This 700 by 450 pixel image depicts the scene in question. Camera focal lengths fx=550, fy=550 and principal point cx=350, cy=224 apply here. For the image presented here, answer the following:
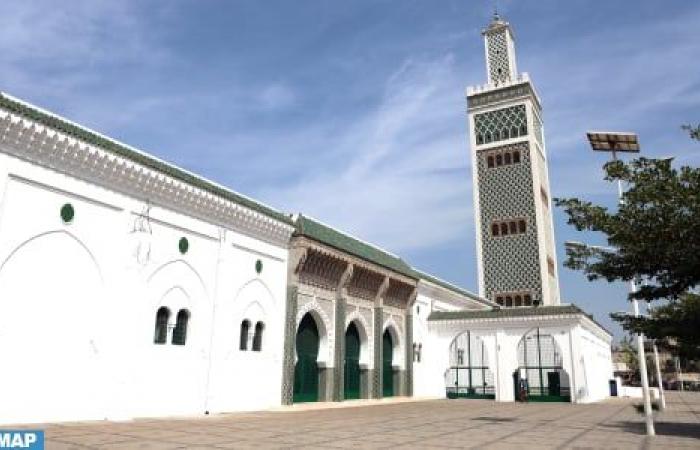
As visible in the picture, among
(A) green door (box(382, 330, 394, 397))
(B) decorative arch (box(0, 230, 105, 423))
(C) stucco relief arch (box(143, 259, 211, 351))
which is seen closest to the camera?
(B) decorative arch (box(0, 230, 105, 423))

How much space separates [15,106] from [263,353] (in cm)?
933

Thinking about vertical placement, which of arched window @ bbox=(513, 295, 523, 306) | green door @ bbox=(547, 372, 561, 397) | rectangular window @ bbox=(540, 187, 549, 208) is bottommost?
green door @ bbox=(547, 372, 561, 397)

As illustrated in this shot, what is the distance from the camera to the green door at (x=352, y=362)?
20625 mm

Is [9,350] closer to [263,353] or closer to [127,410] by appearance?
[127,410]

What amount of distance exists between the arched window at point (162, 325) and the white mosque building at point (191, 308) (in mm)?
26

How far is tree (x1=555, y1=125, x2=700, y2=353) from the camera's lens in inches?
394

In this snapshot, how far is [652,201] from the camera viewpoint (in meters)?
10.4

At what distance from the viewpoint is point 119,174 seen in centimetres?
1200

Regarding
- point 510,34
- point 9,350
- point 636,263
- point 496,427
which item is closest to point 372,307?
point 496,427

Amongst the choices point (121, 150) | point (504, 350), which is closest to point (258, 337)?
point (121, 150)

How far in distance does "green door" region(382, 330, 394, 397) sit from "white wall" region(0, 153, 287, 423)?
8.49 m

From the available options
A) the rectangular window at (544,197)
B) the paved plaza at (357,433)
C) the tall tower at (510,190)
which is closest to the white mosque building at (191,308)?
the paved plaza at (357,433)

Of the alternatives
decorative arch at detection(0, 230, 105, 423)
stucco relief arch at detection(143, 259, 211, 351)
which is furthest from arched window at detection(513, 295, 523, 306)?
decorative arch at detection(0, 230, 105, 423)

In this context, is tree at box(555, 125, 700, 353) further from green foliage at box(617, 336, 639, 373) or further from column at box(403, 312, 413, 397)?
green foliage at box(617, 336, 639, 373)
